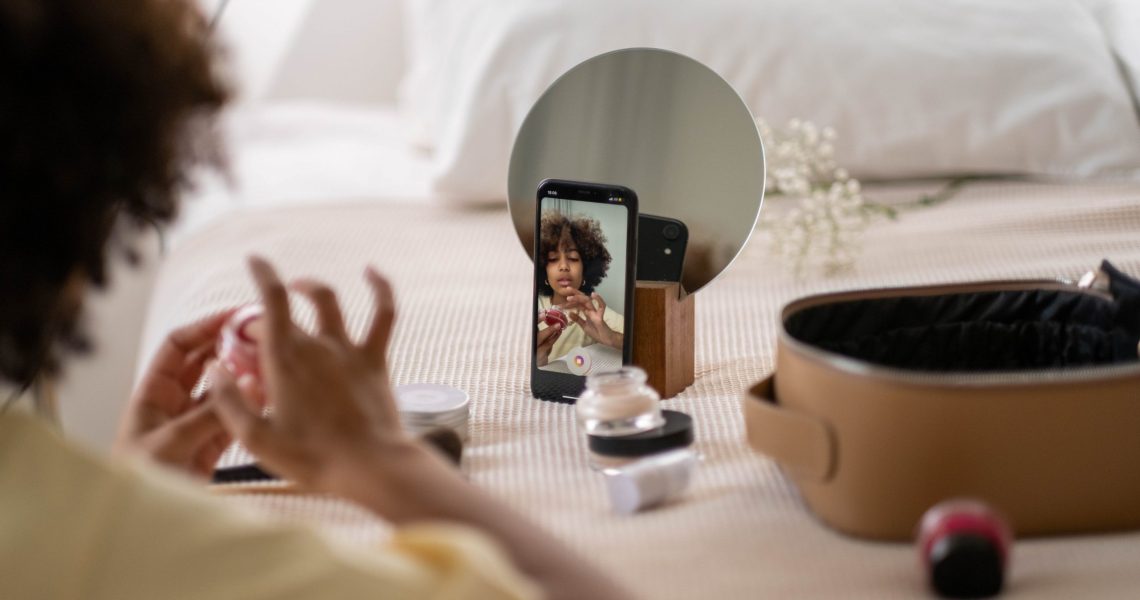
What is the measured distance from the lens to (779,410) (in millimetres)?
773

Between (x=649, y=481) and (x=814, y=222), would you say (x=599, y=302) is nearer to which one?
(x=649, y=481)

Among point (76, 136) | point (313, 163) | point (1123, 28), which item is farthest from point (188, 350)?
point (1123, 28)

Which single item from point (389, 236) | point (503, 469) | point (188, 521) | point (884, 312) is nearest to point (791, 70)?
point (389, 236)

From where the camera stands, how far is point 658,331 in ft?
3.21

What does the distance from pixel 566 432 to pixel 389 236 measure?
0.69 metres

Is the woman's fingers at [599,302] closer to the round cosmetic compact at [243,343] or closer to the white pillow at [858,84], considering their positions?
the round cosmetic compact at [243,343]

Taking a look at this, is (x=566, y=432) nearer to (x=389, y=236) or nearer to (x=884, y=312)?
(x=884, y=312)

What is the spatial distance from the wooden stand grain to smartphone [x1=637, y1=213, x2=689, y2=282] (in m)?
0.01

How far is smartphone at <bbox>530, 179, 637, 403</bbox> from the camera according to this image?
96 centimetres

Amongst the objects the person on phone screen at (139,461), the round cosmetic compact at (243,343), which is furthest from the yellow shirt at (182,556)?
the round cosmetic compact at (243,343)

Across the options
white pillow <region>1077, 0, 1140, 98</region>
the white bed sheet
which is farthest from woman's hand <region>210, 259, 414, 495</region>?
white pillow <region>1077, 0, 1140, 98</region>

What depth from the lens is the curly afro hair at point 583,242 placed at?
97 centimetres

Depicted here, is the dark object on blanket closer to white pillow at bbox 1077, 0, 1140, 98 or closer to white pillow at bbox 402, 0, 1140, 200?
white pillow at bbox 402, 0, 1140, 200

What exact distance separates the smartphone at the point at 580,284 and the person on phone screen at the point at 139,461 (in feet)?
1.01
